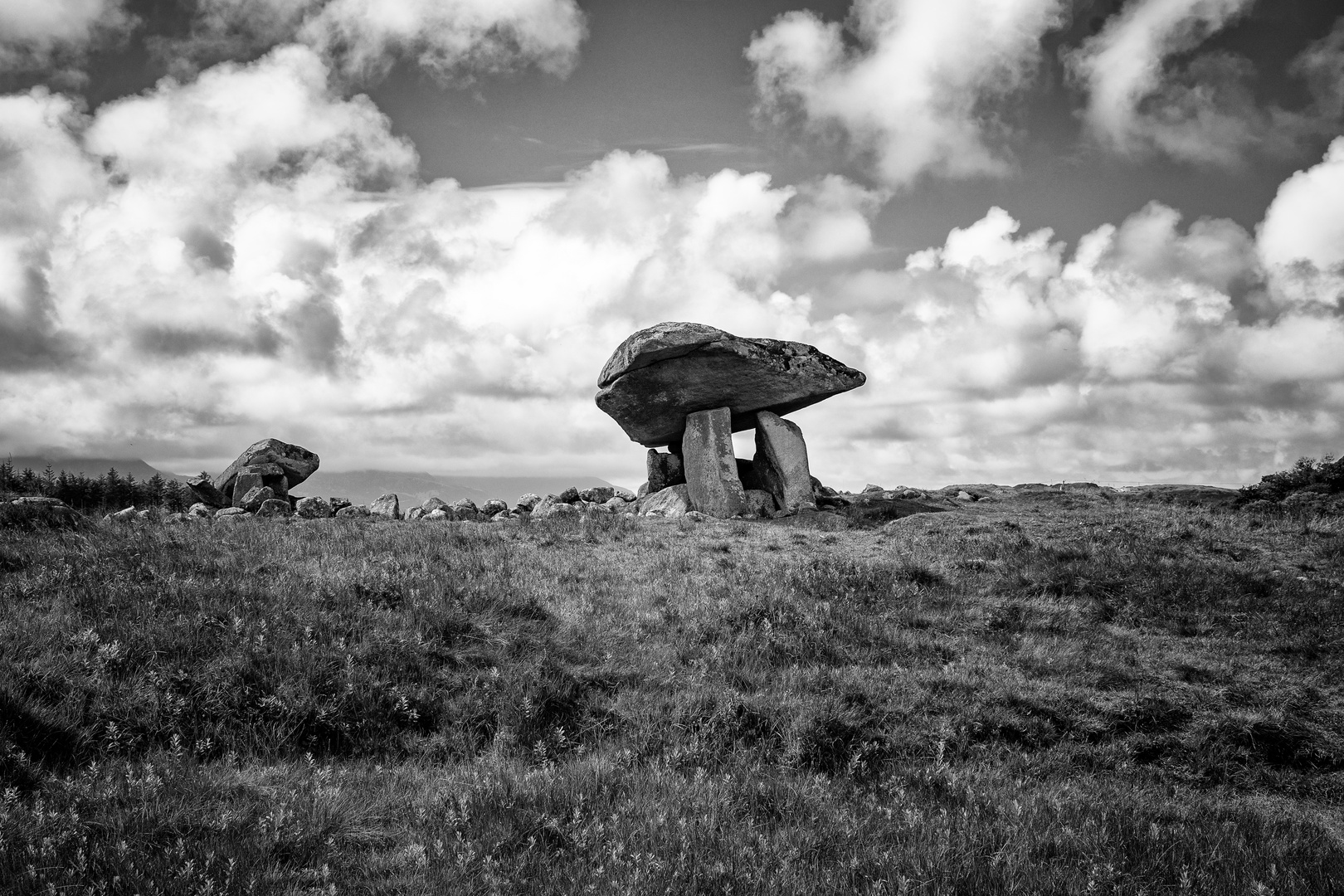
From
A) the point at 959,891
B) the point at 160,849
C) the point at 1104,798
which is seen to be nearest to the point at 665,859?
the point at 959,891

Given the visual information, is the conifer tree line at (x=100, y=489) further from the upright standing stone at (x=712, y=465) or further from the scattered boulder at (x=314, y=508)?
the upright standing stone at (x=712, y=465)

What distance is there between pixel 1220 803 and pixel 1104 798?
1396mm

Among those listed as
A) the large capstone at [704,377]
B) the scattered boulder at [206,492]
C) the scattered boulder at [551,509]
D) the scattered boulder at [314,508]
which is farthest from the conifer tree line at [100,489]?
the large capstone at [704,377]

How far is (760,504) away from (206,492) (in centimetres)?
2442

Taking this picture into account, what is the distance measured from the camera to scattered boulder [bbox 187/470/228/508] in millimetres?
33500

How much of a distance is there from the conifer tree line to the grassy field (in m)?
17.5

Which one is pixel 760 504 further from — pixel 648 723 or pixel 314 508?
pixel 648 723

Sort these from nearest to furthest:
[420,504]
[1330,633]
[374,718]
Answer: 1. [374,718]
2. [1330,633]
3. [420,504]

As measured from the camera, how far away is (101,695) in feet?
25.5

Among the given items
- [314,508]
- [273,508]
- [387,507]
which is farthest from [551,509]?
[273,508]

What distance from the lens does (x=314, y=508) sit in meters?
29.9

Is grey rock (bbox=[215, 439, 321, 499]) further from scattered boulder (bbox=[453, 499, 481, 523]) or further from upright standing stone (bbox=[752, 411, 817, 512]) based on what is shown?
upright standing stone (bbox=[752, 411, 817, 512])

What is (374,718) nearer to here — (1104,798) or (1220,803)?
(1104,798)

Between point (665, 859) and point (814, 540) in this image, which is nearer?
point (665, 859)
